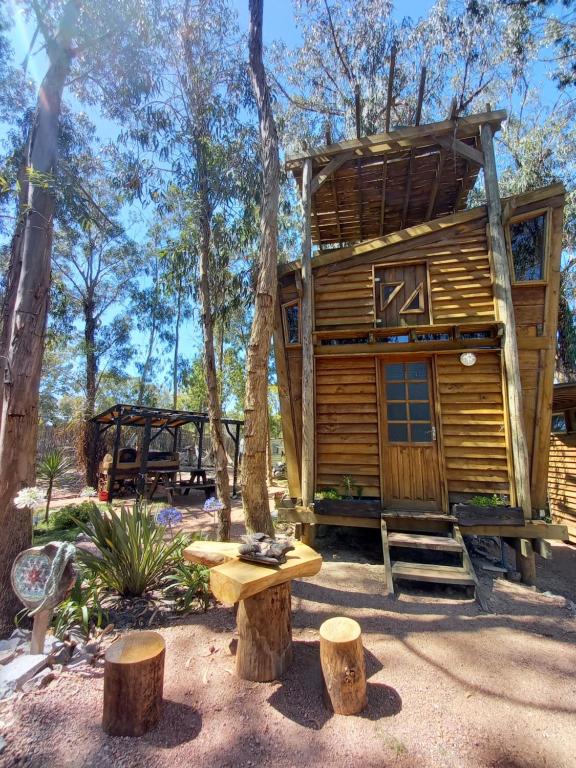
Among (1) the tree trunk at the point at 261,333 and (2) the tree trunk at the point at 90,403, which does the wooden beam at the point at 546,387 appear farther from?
(2) the tree trunk at the point at 90,403

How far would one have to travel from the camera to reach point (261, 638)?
8.80 feet

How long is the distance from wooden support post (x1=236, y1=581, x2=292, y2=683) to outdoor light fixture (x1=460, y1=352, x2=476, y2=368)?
4.55m

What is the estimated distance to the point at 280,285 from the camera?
6.70 m

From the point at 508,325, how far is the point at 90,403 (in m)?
14.8

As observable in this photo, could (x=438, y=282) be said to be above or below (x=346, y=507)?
above

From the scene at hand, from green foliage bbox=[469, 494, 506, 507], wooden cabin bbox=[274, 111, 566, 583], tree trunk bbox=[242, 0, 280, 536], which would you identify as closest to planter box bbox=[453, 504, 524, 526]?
wooden cabin bbox=[274, 111, 566, 583]

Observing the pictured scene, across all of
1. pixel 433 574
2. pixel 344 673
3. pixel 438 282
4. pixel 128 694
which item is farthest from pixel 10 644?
pixel 438 282

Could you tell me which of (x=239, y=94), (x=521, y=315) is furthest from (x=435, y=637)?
(x=239, y=94)

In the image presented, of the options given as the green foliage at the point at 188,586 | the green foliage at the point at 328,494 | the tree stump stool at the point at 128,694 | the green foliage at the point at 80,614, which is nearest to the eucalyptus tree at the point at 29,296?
the green foliage at the point at 80,614

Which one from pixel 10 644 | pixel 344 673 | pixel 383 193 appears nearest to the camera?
pixel 344 673

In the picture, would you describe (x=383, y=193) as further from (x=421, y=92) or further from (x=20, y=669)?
(x=20, y=669)

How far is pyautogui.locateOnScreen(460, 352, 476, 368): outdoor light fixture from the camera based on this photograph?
573 cm

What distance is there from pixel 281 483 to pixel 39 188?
13.1m

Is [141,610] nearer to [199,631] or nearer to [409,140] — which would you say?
[199,631]
